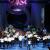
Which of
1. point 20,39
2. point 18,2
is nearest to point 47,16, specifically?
point 18,2

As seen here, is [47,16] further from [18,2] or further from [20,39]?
[20,39]

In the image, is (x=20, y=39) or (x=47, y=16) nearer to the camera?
(x=20, y=39)

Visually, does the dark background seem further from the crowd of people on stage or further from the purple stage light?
the crowd of people on stage

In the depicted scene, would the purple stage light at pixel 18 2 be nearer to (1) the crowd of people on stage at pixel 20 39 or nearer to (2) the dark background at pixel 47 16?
(2) the dark background at pixel 47 16

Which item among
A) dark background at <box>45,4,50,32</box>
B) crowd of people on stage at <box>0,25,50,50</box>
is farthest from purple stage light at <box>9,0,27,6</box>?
crowd of people on stage at <box>0,25,50,50</box>

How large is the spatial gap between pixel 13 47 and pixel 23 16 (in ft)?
6.06

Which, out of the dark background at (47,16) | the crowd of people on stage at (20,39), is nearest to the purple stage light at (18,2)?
the dark background at (47,16)

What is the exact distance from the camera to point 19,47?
12.3 ft

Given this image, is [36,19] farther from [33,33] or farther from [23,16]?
[33,33]

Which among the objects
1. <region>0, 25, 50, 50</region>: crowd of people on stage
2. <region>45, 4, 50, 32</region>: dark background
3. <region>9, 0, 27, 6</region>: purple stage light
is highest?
<region>9, 0, 27, 6</region>: purple stage light

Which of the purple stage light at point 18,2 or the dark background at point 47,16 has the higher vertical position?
the purple stage light at point 18,2

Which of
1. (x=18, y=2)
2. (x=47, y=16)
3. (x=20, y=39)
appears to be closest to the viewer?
(x=20, y=39)

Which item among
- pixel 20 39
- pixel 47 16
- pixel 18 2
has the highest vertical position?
pixel 18 2

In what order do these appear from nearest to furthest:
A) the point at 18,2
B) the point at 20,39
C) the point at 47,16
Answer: the point at 20,39, the point at 18,2, the point at 47,16
